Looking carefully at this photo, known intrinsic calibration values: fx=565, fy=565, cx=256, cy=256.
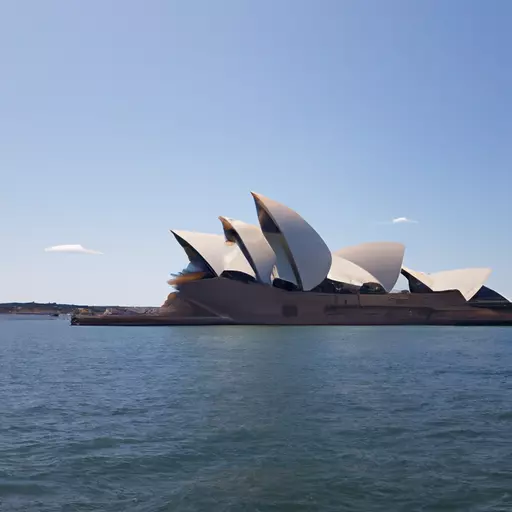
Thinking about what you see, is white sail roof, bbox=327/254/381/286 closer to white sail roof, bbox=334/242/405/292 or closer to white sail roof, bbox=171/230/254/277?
white sail roof, bbox=334/242/405/292

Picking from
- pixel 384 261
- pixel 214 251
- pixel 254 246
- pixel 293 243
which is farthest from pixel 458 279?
pixel 214 251

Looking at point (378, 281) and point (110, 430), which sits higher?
point (378, 281)

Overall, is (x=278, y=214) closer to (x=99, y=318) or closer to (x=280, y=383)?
(x=99, y=318)

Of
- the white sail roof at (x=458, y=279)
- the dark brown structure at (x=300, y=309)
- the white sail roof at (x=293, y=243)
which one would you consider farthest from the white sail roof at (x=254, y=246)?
the white sail roof at (x=458, y=279)

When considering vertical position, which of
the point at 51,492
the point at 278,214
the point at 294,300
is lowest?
the point at 51,492

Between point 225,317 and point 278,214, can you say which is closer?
point 278,214

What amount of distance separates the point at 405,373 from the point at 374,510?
14014 mm

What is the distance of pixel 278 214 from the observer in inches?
2186

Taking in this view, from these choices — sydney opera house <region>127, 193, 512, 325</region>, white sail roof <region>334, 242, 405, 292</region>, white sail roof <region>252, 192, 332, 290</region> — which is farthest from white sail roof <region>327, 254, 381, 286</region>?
white sail roof <region>252, 192, 332, 290</region>

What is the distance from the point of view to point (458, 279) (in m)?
69.8

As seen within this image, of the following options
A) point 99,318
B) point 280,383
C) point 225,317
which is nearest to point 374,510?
point 280,383

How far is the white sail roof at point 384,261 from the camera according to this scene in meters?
66.1

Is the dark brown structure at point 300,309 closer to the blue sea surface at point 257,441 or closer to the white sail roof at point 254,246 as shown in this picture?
the white sail roof at point 254,246

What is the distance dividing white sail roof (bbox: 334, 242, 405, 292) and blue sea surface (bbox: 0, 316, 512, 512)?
45.9 meters
